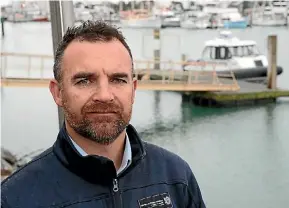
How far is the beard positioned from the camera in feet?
2.32

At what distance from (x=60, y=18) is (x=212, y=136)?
6.22 metres

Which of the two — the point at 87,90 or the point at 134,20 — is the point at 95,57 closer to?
the point at 87,90

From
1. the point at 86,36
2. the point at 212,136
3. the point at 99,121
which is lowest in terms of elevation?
the point at 212,136

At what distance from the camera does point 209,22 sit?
2703cm

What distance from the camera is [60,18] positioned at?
116cm

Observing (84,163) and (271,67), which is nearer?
(84,163)

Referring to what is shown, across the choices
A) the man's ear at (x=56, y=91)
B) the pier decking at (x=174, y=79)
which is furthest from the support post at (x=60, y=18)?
the pier decking at (x=174, y=79)

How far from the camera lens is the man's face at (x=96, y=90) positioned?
0.71m

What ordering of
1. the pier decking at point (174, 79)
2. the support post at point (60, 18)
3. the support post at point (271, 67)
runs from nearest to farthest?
the support post at point (60, 18) → the pier decking at point (174, 79) → the support post at point (271, 67)

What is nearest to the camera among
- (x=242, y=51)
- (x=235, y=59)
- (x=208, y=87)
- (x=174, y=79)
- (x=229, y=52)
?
(x=208, y=87)

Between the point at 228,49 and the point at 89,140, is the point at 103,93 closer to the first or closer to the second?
the point at 89,140

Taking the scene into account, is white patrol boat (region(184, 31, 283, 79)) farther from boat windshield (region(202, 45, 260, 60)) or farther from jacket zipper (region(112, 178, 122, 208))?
jacket zipper (region(112, 178, 122, 208))

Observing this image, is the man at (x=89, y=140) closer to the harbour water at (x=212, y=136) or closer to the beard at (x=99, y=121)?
the beard at (x=99, y=121)

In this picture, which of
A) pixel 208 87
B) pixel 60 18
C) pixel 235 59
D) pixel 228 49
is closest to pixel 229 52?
pixel 228 49
